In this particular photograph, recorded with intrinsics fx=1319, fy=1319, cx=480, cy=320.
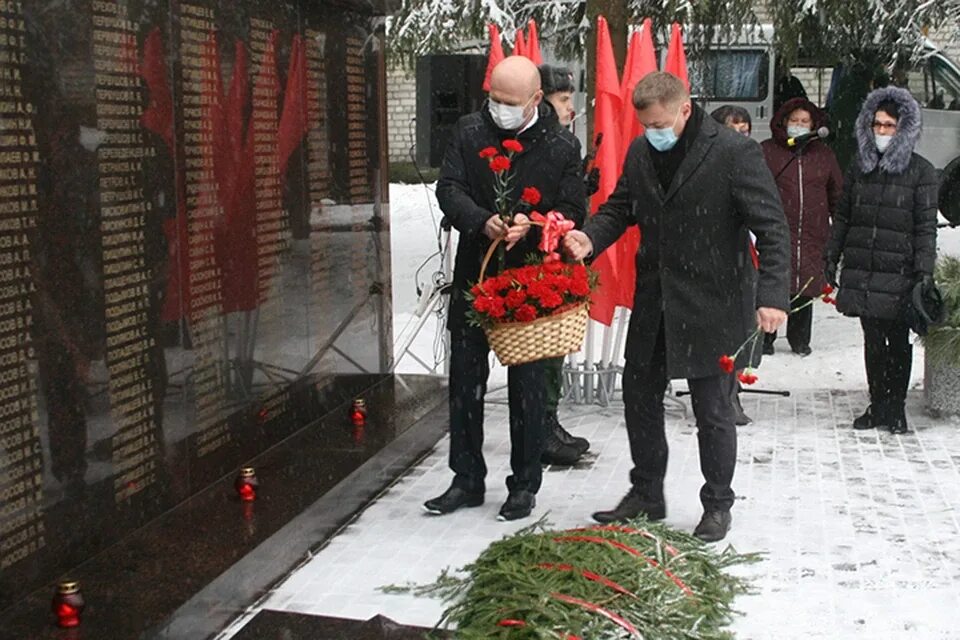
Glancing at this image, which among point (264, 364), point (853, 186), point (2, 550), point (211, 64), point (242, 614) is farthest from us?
point (853, 186)

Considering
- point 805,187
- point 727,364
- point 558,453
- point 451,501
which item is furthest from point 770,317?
point 805,187

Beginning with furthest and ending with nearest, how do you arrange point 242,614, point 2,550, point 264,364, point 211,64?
point 264,364
point 211,64
point 242,614
point 2,550

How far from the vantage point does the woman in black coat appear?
6969 millimetres

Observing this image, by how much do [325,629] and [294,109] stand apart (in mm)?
2976

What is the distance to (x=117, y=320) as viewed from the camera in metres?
4.71

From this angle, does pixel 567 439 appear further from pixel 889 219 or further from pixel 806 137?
pixel 806 137

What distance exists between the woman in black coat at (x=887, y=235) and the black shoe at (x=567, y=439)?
1.63 metres

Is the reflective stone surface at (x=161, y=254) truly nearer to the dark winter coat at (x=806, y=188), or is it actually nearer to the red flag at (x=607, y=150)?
the red flag at (x=607, y=150)

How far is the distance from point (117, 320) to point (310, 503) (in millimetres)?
1117

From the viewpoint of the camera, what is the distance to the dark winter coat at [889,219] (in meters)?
6.96

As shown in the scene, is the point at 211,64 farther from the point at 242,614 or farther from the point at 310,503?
the point at 242,614

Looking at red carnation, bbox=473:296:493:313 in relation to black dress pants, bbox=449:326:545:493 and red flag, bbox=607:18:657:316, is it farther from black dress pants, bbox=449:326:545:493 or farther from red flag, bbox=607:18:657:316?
red flag, bbox=607:18:657:316

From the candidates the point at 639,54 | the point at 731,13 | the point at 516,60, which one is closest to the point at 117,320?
the point at 516,60

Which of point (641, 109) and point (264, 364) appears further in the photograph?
point (264, 364)
